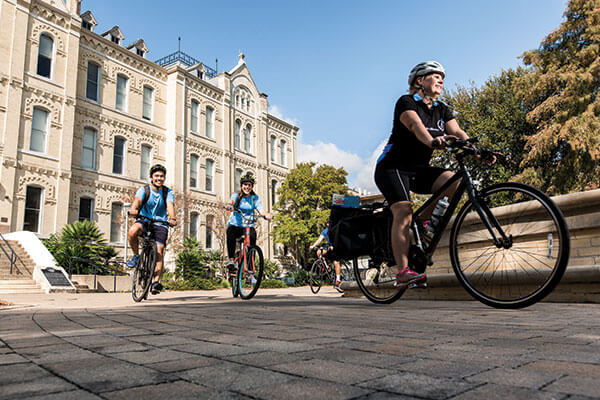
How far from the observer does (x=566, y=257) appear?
3002mm

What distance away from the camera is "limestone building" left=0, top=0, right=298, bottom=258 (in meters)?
21.4

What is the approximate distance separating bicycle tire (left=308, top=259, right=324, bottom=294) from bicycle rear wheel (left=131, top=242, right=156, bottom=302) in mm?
6877

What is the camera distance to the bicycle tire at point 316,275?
1356cm

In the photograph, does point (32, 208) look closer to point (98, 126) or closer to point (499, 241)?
point (98, 126)

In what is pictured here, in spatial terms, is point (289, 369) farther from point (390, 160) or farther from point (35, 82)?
point (35, 82)

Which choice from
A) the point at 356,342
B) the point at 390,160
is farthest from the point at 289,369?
the point at 390,160

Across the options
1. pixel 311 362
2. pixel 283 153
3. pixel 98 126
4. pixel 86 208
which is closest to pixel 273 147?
pixel 283 153

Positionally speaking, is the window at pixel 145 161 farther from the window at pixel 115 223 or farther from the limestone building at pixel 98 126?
the window at pixel 115 223

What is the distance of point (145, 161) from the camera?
93.2ft

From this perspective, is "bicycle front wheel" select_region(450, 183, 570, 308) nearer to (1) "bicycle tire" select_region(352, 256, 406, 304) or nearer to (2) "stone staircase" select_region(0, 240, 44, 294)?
(1) "bicycle tire" select_region(352, 256, 406, 304)

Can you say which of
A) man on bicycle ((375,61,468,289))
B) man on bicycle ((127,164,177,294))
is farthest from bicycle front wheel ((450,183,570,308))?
man on bicycle ((127,164,177,294))

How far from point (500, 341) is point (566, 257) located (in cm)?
134

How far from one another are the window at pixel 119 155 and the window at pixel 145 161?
1.53m

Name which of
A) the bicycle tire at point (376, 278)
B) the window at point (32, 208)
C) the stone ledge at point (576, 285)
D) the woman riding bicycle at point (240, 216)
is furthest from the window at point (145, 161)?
the stone ledge at point (576, 285)
